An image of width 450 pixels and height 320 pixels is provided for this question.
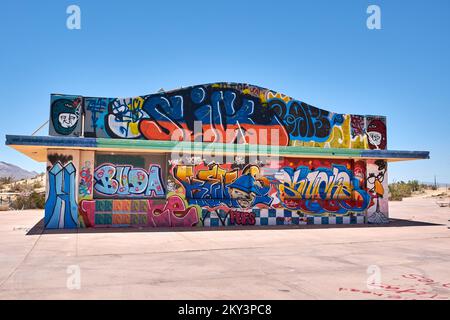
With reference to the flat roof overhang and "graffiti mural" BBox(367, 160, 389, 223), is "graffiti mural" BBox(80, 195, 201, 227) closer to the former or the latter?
the flat roof overhang

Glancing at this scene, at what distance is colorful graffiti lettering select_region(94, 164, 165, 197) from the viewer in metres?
15.6

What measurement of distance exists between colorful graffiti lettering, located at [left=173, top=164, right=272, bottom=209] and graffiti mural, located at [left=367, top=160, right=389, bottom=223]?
5287 millimetres

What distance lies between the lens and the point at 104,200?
1533 centimetres

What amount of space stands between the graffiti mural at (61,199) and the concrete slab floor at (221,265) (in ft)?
4.26

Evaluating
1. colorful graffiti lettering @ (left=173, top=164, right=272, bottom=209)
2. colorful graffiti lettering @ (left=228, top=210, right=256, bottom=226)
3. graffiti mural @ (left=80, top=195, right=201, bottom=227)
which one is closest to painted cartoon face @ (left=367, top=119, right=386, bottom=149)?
colorful graffiti lettering @ (left=173, top=164, right=272, bottom=209)

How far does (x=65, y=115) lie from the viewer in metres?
15.2

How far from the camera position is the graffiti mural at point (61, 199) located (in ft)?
48.3

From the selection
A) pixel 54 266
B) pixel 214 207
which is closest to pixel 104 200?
pixel 214 207

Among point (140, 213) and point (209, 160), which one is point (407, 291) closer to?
point (209, 160)

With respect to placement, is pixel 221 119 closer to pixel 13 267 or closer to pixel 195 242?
pixel 195 242

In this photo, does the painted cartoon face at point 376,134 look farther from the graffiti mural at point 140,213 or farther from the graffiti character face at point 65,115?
the graffiti character face at point 65,115

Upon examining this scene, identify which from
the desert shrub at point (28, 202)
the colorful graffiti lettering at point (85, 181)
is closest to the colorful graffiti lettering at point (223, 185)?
the colorful graffiti lettering at point (85, 181)

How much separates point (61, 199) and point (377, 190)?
47.0 ft

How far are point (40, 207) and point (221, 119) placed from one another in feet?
62.0
